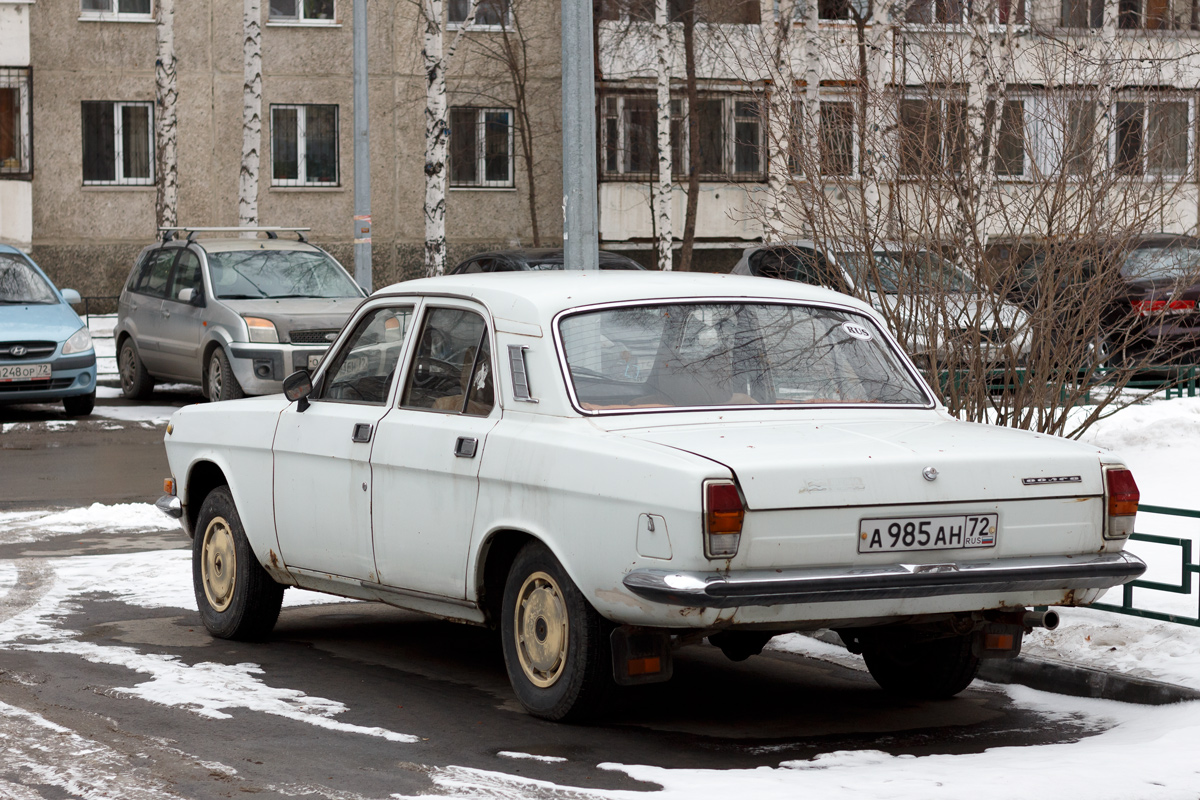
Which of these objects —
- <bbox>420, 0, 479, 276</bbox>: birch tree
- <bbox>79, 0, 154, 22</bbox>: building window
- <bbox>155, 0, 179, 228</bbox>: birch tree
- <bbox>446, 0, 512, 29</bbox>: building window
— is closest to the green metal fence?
<bbox>420, 0, 479, 276</bbox>: birch tree

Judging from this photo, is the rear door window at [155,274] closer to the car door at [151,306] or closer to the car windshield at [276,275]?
the car door at [151,306]

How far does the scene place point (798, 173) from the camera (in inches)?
431

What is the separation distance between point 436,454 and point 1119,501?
7.77 ft

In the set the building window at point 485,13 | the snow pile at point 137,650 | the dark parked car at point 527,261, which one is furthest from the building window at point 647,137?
the snow pile at point 137,650

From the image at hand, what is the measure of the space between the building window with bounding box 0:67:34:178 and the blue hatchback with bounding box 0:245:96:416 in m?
18.0

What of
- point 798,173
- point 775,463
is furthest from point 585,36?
point 775,463

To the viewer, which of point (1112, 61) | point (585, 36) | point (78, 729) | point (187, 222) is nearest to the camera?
point (78, 729)

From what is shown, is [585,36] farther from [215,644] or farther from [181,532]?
[215,644]

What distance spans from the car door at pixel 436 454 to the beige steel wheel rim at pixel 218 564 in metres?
1.24

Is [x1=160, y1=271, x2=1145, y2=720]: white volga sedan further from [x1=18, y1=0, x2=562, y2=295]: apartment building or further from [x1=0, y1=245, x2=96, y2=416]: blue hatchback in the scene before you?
[x1=18, y1=0, x2=562, y2=295]: apartment building

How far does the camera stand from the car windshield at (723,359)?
625 centimetres

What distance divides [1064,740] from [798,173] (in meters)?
5.52

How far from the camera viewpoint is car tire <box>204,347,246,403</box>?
1811 cm

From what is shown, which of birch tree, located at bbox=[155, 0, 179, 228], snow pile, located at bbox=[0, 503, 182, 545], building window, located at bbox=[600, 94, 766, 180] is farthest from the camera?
building window, located at bbox=[600, 94, 766, 180]
